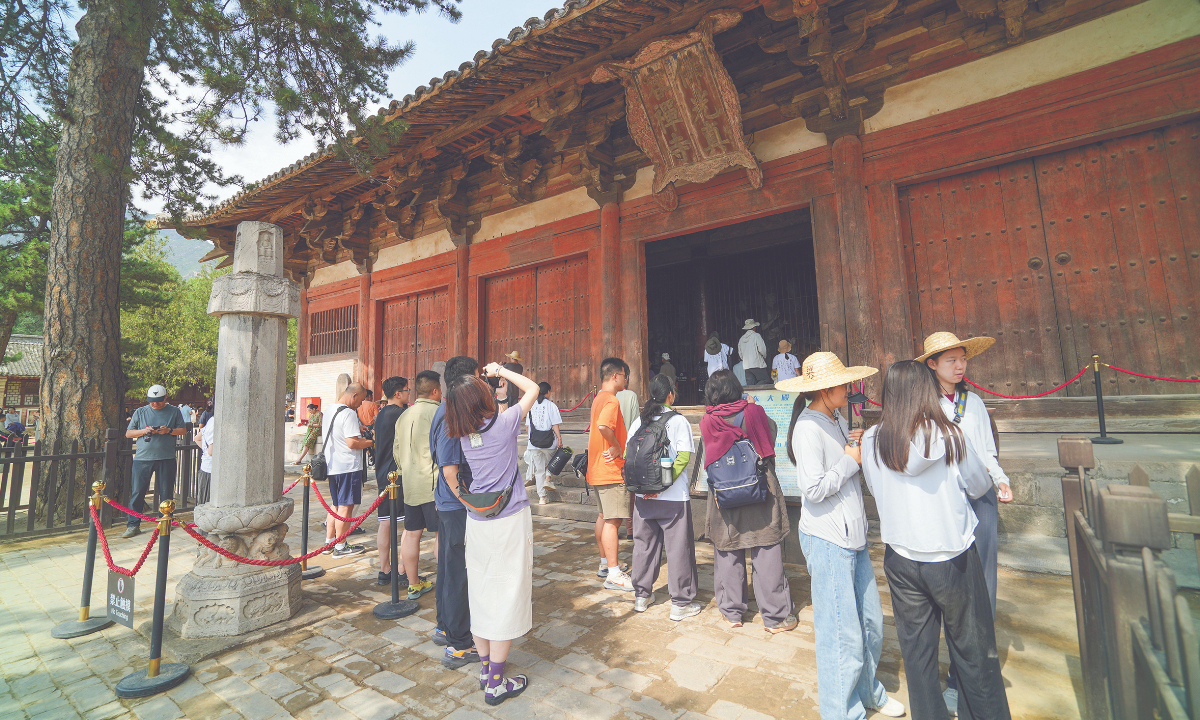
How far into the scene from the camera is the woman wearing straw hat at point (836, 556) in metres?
2.16

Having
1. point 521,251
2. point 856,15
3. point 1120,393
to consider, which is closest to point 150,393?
point 521,251

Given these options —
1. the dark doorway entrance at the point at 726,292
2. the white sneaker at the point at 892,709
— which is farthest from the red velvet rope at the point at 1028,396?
the dark doorway entrance at the point at 726,292

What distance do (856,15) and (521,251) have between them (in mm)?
5255

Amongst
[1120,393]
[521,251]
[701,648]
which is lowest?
[701,648]

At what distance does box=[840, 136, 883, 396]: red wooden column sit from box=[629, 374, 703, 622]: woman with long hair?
2.91 m

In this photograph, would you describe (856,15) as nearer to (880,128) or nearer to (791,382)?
(880,128)

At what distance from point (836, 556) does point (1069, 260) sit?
473 cm

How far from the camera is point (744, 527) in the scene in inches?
127

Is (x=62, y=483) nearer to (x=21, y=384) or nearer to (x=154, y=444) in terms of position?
(x=154, y=444)

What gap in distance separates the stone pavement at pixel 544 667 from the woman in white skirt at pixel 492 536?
294 mm

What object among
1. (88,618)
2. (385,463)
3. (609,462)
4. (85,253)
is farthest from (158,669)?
(85,253)

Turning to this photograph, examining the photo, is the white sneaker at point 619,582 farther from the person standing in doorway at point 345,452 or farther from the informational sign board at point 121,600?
the informational sign board at point 121,600

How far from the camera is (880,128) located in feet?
18.8

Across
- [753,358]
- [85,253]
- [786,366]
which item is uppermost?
[85,253]
